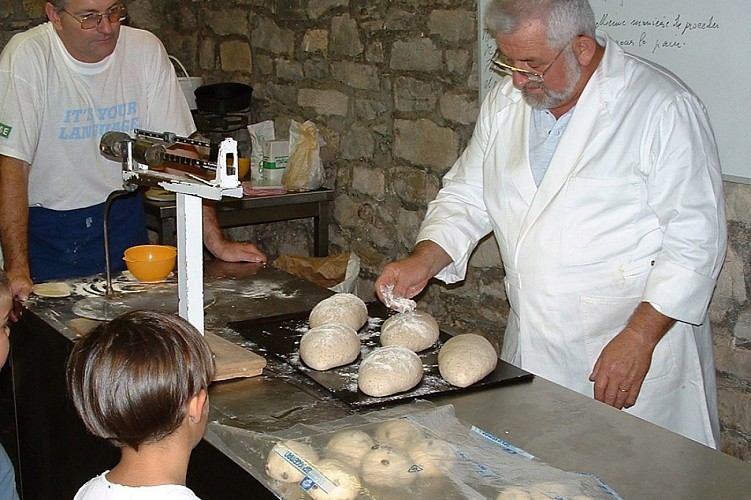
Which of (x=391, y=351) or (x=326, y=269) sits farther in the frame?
(x=326, y=269)

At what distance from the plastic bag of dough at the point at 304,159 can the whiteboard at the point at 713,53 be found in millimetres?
1797

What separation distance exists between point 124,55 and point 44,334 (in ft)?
3.69

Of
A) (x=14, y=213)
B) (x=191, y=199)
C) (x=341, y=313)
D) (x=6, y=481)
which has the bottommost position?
(x=6, y=481)

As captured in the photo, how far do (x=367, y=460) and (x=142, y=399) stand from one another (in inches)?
16.2

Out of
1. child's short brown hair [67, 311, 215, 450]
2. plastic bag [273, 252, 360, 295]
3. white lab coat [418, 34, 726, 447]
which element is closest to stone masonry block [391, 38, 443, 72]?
plastic bag [273, 252, 360, 295]

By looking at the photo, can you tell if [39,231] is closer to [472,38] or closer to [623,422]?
[472,38]

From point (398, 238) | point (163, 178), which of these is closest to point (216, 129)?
point (398, 238)

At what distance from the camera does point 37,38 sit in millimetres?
2984

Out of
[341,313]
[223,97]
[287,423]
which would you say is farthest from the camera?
[223,97]

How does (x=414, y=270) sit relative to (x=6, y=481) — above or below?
above

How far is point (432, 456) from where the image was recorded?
1.64 metres

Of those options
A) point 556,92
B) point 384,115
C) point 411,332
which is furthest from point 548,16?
point 384,115

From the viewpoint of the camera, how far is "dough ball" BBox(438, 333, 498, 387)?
78.6 inches

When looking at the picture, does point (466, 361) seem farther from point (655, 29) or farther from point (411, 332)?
point (655, 29)
